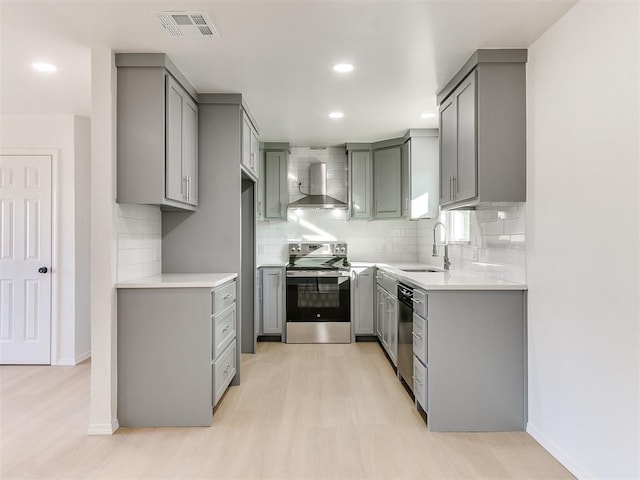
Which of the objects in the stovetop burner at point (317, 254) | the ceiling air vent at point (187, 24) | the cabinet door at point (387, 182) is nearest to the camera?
the ceiling air vent at point (187, 24)

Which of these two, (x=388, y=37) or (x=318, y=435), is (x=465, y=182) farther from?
(x=318, y=435)

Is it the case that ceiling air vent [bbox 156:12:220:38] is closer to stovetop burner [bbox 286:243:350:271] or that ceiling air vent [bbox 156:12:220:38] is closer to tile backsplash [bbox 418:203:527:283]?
tile backsplash [bbox 418:203:527:283]

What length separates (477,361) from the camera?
8.98ft

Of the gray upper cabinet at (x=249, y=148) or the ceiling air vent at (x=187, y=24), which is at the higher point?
the ceiling air vent at (x=187, y=24)

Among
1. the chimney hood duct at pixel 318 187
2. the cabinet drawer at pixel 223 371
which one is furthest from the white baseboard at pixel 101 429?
the chimney hood duct at pixel 318 187

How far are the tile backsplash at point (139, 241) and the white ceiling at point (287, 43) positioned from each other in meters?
1.10

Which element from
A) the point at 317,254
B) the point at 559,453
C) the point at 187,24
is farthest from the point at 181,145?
the point at 559,453

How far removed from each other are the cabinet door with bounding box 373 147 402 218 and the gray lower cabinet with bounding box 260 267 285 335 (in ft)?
4.92

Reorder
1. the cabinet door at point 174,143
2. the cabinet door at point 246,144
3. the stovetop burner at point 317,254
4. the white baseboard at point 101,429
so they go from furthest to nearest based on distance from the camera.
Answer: the stovetop burner at point 317,254 → the cabinet door at point 246,144 → the cabinet door at point 174,143 → the white baseboard at point 101,429

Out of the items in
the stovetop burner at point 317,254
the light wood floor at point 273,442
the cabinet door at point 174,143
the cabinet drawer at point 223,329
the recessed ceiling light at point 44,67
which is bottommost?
the light wood floor at point 273,442

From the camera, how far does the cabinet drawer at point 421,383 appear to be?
2.80 meters

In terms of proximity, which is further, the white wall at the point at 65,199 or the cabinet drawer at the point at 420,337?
the white wall at the point at 65,199

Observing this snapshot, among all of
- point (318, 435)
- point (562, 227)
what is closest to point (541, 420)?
point (562, 227)

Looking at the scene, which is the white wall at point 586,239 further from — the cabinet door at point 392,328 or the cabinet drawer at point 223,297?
the cabinet drawer at point 223,297
